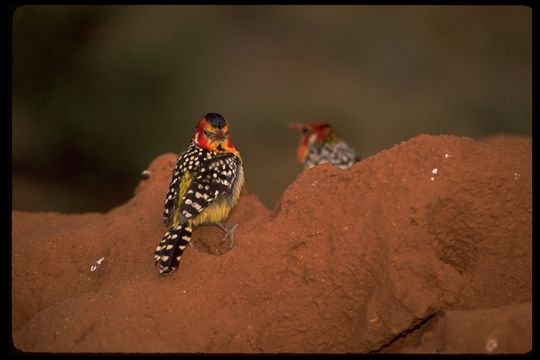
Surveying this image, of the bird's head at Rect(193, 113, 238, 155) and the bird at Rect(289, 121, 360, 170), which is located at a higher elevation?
the bird at Rect(289, 121, 360, 170)

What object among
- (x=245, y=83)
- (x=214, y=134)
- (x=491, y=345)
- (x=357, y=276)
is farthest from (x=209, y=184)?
Answer: (x=245, y=83)

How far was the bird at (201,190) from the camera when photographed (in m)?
4.40

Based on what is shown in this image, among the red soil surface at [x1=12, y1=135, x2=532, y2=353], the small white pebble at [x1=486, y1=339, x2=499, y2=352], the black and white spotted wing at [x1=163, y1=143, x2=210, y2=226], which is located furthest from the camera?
the black and white spotted wing at [x1=163, y1=143, x2=210, y2=226]

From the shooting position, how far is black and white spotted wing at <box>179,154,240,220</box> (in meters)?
4.66

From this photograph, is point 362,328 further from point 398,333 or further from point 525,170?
point 525,170

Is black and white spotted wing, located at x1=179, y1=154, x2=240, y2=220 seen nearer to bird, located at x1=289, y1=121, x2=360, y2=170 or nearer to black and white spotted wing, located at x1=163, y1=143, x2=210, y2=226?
black and white spotted wing, located at x1=163, y1=143, x2=210, y2=226

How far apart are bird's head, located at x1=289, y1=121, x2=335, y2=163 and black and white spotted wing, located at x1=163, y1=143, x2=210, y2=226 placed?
11.9ft

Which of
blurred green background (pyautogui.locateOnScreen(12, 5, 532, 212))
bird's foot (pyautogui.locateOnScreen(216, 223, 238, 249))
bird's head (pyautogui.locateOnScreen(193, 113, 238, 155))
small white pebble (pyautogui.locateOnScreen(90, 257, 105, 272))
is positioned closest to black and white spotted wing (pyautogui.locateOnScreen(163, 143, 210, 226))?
bird's head (pyautogui.locateOnScreen(193, 113, 238, 155))

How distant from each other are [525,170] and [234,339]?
210 centimetres

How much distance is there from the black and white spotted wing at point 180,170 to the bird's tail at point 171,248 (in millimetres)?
190

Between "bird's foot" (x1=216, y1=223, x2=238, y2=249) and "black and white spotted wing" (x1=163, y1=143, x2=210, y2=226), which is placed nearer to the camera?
"bird's foot" (x1=216, y1=223, x2=238, y2=249)

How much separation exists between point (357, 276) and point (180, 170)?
1742mm

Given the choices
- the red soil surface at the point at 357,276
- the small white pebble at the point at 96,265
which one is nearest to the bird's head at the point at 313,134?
the red soil surface at the point at 357,276

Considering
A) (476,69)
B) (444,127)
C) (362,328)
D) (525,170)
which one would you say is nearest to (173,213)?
(362,328)
